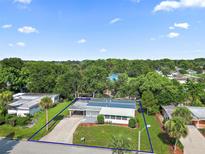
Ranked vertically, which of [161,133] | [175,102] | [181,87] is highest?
[181,87]

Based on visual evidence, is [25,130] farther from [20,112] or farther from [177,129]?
[177,129]

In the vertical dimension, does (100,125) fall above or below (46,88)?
below

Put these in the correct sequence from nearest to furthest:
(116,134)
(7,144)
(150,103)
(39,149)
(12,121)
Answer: (39,149) < (7,144) < (116,134) < (12,121) < (150,103)

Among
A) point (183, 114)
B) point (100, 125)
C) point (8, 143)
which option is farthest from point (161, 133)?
point (8, 143)

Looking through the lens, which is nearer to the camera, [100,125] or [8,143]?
[8,143]

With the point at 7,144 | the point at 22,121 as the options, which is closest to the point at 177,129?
the point at 7,144

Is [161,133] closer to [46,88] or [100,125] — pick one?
[100,125]
